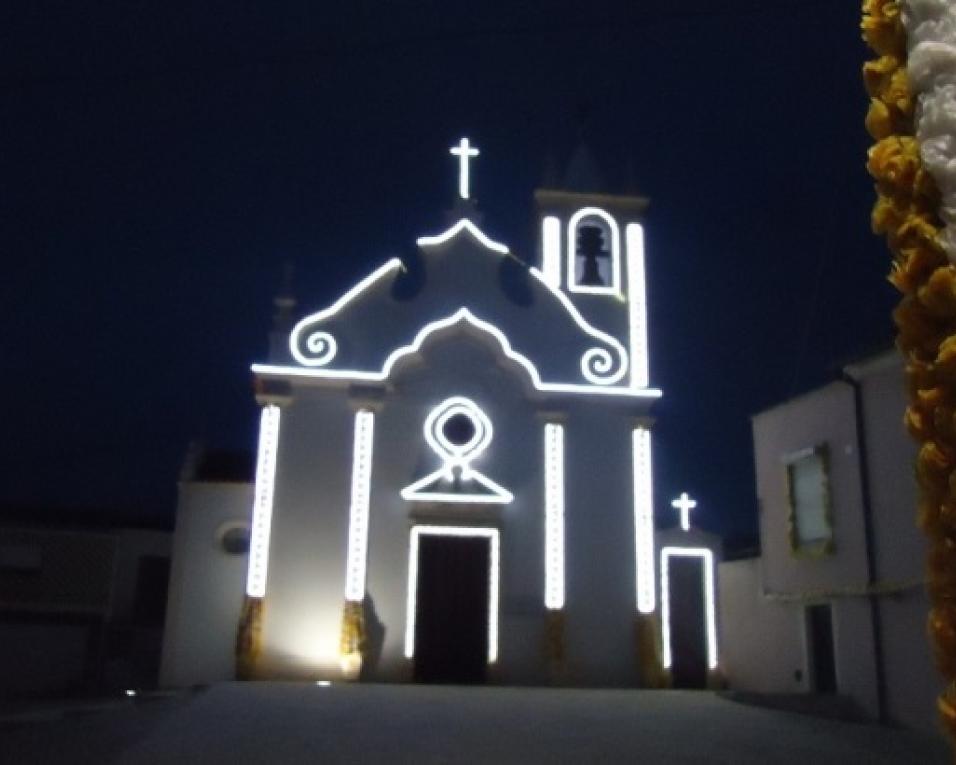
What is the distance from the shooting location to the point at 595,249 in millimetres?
18547

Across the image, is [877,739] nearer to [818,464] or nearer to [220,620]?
[818,464]

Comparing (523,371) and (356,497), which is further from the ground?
(523,371)

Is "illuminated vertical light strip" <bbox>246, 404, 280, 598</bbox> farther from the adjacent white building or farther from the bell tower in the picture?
the adjacent white building

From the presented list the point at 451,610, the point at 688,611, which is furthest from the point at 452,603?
the point at 688,611

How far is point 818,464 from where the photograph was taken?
14.6 meters

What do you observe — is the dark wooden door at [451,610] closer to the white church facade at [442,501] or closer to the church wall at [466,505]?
the white church facade at [442,501]

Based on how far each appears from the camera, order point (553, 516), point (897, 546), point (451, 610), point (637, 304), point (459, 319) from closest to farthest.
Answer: point (897, 546) → point (451, 610) → point (553, 516) → point (459, 319) → point (637, 304)

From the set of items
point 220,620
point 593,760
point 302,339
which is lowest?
point 593,760

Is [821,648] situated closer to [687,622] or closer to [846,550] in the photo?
[846,550]

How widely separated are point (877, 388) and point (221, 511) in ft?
35.6

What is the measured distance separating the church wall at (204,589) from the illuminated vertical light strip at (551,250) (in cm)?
649

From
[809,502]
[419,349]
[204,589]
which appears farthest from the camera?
[204,589]

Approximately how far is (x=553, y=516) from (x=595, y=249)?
520cm

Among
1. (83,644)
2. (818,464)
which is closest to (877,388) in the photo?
(818,464)
